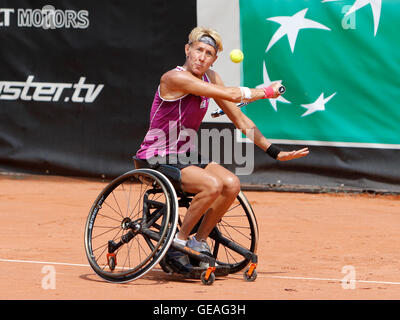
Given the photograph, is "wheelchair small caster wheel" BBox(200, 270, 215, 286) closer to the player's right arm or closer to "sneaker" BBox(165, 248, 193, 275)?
"sneaker" BBox(165, 248, 193, 275)

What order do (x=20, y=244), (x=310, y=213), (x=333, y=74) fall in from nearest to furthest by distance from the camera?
(x=20, y=244), (x=310, y=213), (x=333, y=74)

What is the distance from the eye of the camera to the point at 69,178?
9117 mm

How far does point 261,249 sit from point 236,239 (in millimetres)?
355

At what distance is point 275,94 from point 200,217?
0.82 meters

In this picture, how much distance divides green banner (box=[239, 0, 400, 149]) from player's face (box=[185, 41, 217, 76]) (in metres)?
3.35

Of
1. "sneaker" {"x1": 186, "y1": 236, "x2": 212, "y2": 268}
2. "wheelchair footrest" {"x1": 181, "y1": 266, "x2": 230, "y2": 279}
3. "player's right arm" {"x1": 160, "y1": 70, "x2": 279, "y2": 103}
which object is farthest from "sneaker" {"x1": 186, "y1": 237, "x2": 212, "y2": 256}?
"player's right arm" {"x1": 160, "y1": 70, "x2": 279, "y2": 103}

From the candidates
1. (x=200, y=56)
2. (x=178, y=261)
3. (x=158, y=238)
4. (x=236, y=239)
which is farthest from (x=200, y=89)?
(x=236, y=239)

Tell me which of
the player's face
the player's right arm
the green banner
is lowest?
the player's right arm

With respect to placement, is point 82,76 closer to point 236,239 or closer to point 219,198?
point 236,239

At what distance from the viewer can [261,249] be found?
6074mm

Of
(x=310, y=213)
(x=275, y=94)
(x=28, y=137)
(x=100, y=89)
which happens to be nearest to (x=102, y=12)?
(x=100, y=89)

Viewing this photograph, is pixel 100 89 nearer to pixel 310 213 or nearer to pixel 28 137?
pixel 28 137

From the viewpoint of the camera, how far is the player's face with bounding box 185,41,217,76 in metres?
5.01

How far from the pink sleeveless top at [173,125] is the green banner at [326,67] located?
3363 mm
